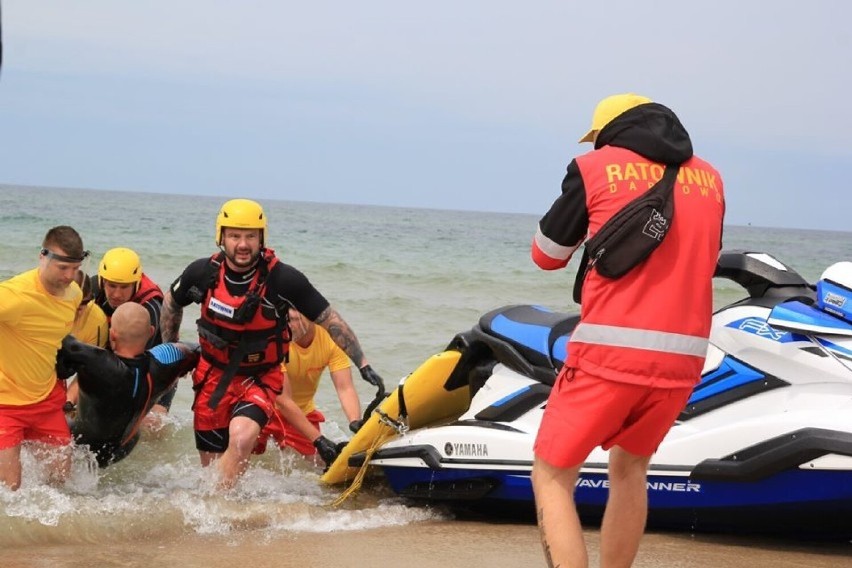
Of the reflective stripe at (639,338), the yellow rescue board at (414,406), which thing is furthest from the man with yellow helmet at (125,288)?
the reflective stripe at (639,338)

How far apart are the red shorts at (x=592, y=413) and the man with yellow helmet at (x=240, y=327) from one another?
2.26m

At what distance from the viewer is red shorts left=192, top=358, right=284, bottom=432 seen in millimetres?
5469

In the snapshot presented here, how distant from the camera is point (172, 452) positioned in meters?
6.91

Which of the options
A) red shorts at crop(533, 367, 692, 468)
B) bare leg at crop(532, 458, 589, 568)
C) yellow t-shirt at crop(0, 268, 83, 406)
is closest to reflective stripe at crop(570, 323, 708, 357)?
red shorts at crop(533, 367, 692, 468)

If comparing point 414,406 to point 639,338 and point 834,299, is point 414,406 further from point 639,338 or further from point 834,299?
point 639,338

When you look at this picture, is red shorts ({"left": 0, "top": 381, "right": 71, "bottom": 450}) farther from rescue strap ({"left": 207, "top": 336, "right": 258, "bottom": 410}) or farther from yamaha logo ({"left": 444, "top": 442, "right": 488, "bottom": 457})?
yamaha logo ({"left": 444, "top": 442, "right": 488, "bottom": 457})

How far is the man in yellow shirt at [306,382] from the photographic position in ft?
20.6

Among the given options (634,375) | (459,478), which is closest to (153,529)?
(459,478)

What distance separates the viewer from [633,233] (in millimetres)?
3184

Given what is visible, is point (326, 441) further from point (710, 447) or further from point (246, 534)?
point (710, 447)

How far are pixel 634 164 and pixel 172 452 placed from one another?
444cm

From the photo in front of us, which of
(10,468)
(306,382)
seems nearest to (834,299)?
(306,382)

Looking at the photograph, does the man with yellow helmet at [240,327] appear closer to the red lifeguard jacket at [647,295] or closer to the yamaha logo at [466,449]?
the yamaha logo at [466,449]

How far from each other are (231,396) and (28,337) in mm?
1020
